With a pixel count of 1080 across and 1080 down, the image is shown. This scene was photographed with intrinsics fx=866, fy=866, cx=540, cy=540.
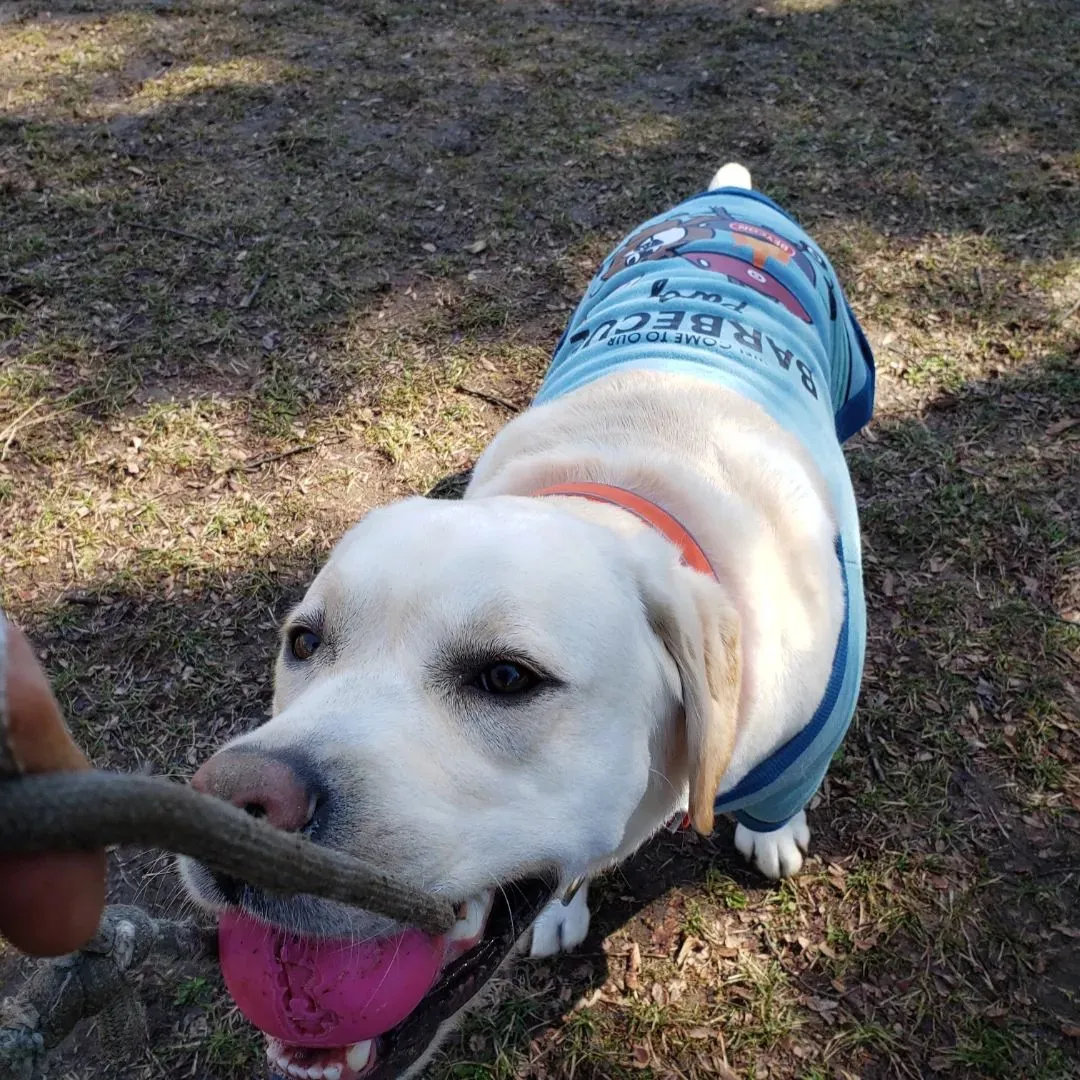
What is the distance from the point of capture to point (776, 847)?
278cm

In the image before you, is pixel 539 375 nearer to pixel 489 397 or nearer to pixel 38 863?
pixel 489 397

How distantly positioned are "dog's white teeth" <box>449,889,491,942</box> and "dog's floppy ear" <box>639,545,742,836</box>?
463 mm

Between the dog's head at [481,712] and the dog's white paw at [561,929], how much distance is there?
0.90m

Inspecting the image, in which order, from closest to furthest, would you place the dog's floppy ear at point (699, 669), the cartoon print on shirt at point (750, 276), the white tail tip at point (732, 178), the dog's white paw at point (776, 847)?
the dog's floppy ear at point (699, 669) < the dog's white paw at point (776, 847) < the cartoon print on shirt at point (750, 276) < the white tail tip at point (732, 178)

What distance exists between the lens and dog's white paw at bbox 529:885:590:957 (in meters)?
2.64

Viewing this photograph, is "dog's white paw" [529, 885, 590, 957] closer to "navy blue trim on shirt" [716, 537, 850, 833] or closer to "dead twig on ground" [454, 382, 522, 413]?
"navy blue trim on shirt" [716, 537, 850, 833]

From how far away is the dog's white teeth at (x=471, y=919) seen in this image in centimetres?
159

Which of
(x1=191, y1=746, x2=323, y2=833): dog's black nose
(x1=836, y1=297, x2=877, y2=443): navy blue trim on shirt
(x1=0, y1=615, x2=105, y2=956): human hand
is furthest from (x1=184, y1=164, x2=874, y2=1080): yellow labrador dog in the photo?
(x1=836, y1=297, x2=877, y2=443): navy blue trim on shirt

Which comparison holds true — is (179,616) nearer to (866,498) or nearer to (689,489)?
(689,489)

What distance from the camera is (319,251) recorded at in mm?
4906

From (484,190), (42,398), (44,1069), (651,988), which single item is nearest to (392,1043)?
(651,988)

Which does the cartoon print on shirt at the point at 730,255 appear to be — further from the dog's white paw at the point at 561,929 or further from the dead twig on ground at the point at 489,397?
the dog's white paw at the point at 561,929

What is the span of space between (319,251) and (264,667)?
Answer: 2649mm

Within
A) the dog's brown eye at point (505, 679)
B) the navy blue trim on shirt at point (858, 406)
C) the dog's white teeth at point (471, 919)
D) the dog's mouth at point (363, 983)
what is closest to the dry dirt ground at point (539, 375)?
the navy blue trim on shirt at point (858, 406)
